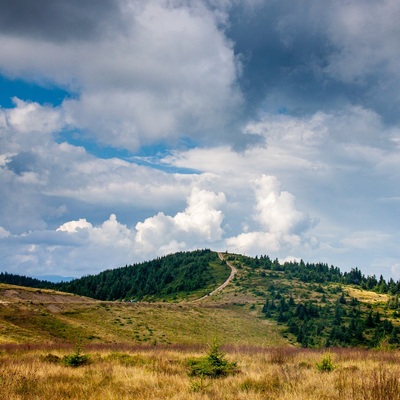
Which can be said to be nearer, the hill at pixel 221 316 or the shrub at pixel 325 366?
the shrub at pixel 325 366

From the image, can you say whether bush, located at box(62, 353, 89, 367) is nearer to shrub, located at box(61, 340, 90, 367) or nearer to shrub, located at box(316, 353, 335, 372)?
shrub, located at box(61, 340, 90, 367)

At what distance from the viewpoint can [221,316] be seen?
8350 centimetres

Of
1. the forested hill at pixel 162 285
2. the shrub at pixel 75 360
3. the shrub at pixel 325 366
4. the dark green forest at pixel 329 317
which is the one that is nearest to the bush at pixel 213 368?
the shrub at pixel 325 366

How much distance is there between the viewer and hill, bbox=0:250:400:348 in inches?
1965

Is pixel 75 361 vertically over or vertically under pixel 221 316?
over

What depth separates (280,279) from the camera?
509 ft

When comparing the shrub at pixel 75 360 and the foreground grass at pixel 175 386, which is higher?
the foreground grass at pixel 175 386

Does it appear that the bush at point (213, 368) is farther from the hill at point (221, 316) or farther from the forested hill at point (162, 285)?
the forested hill at point (162, 285)

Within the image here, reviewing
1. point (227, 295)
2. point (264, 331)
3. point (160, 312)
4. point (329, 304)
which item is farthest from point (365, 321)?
point (160, 312)

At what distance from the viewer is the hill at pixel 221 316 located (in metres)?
49.9

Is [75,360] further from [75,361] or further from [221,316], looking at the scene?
[221,316]

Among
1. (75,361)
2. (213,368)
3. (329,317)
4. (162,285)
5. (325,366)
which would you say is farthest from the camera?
(162,285)

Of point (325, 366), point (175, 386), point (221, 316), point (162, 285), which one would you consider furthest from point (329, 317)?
point (162, 285)

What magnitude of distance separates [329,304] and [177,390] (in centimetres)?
11503
